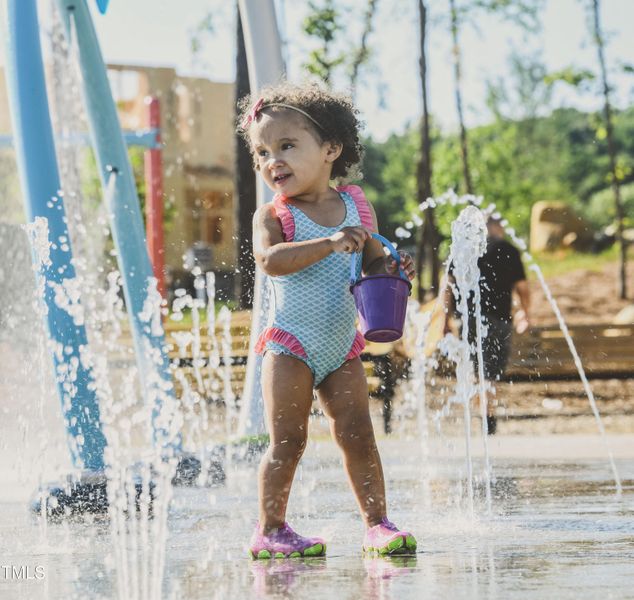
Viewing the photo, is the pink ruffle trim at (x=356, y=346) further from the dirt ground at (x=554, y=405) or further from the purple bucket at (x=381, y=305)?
the dirt ground at (x=554, y=405)

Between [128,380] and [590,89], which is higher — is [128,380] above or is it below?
below

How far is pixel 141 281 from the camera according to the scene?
600 centimetres

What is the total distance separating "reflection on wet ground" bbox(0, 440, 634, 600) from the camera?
3.03 m

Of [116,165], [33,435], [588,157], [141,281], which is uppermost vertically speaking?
[588,157]

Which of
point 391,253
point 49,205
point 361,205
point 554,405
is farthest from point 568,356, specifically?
point 391,253

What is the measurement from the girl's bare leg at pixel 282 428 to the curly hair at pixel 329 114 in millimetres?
690

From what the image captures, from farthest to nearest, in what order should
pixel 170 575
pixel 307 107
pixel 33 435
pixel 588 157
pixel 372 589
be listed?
1. pixel 588 157
2. pixel 33 435
3. pixel 307 107
4. pixel 170 575
5. pixel 372 589

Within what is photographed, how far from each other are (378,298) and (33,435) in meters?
5.34

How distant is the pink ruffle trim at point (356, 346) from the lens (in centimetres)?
382

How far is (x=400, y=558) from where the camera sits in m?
3.50

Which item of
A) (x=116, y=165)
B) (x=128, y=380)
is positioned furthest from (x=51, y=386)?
(x=128, y=380)

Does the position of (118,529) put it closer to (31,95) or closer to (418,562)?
(418,562)

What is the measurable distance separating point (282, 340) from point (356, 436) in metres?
0.35

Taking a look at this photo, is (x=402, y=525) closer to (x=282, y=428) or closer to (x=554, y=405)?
(x=282, y=428)
